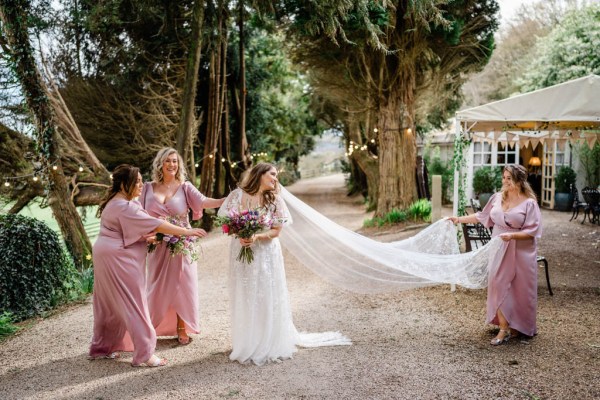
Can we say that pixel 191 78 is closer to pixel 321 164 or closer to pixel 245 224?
pixel 245 224

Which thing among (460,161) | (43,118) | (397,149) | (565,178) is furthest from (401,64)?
(43,118)

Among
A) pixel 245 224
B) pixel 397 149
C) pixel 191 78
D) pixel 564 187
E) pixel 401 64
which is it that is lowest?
pixel 564 187

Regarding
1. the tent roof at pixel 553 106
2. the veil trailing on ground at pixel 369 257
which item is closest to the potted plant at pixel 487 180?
the tent roof at pixel 553 106

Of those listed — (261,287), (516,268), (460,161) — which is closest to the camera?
(261,287)

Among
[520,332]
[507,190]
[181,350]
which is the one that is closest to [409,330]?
[520,332]

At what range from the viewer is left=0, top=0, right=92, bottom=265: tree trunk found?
8.62 meters

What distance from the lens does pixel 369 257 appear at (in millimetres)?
6270

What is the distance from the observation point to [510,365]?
476 cm

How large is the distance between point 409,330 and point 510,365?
134 centimetres

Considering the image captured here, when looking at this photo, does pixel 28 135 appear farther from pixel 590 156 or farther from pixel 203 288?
pixel 590 156

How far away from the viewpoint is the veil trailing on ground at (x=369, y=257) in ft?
19.5

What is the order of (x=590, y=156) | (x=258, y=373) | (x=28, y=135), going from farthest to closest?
(x=590, y=156)
(x=28, y=135)
(x=258, y=373)

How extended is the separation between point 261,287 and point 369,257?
5.81ft

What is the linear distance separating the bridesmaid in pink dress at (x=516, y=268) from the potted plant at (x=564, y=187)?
42.4 ft
